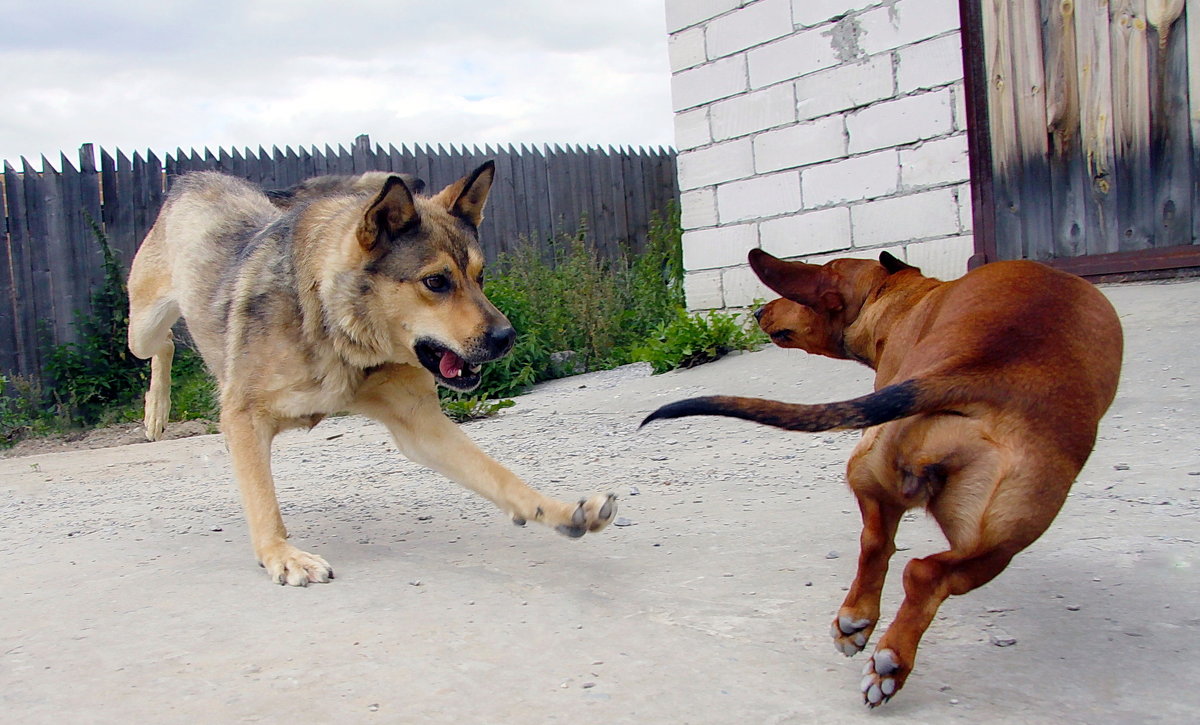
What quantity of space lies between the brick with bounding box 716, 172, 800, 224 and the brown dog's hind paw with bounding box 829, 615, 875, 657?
593 cm

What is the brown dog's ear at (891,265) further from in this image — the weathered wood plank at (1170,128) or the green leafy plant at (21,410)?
the green leafy plant at (21,410)

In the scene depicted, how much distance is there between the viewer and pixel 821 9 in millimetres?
7664

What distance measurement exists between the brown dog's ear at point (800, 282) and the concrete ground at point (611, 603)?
788 millimetres

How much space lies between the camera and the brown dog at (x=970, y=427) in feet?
7.28

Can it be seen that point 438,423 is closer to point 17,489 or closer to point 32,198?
point 17,489

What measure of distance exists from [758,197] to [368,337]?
200 inches

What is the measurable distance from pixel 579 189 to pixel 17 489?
30.0 ft

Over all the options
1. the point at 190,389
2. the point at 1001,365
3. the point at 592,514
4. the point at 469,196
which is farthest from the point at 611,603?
the point at 190,389

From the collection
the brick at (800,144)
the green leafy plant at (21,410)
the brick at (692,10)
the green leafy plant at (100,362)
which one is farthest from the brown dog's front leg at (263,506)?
the green leafy plant at (100,362)

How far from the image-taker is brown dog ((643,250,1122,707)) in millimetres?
2219

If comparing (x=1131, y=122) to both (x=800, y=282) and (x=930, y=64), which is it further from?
(x=800, y=282)

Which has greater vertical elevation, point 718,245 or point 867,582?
point 718,245

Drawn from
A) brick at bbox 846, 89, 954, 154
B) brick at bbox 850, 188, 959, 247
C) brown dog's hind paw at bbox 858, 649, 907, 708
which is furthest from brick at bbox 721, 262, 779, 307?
brown dog's hind paw at bbox 858, 649, 907, 708

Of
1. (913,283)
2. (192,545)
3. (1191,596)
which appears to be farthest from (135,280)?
(1191,596)
